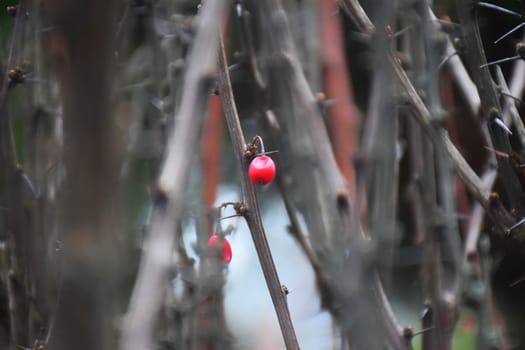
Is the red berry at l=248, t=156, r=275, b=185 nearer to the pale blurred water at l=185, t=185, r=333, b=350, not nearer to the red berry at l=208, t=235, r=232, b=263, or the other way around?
the red berry at l=208, t=235, r=232, b=263

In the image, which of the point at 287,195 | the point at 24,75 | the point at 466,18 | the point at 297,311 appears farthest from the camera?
the point at 297,311

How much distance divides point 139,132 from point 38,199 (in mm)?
291

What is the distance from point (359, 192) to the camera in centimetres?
73

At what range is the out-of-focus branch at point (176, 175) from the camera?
1.73ft

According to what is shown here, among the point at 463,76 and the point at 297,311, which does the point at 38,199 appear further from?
the point at 463,76

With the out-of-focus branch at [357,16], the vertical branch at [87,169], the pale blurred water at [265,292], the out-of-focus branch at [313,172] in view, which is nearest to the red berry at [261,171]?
the out-of-focus branch at [313,172]

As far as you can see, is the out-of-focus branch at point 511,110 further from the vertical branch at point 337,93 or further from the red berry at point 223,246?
the vertical branch at point 337,93

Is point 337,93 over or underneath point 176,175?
over

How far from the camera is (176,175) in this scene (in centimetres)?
56

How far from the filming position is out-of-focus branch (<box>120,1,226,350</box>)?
53 cm

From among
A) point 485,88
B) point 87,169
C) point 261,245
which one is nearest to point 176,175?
point 87,169

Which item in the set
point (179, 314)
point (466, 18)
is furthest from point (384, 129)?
point (179, 314)

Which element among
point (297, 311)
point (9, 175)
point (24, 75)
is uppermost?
point (24, 75)

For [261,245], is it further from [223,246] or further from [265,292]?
[265,292]
